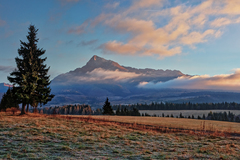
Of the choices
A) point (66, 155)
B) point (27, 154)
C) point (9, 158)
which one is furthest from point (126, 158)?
point (9, 158)

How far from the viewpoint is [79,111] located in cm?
16050

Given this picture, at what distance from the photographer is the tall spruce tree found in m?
39.2

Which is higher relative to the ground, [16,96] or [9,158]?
[16,96]

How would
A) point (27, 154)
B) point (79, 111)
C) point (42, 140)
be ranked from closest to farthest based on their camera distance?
point (27, 154) < point (42, 140) < point (79, 111)

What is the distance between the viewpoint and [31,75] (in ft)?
134

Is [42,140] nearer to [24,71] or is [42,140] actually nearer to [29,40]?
[24,71]

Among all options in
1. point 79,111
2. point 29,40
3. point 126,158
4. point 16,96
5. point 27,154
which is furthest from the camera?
point 79,111

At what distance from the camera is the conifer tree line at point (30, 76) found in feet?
128

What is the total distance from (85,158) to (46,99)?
3568 centimetres

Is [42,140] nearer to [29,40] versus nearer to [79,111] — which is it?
[29,40]

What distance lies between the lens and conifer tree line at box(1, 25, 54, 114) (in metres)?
39.1

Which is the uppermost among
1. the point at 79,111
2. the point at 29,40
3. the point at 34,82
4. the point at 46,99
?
the point at 29,40

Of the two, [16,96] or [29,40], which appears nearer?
[16,96]

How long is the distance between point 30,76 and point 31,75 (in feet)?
1.09
